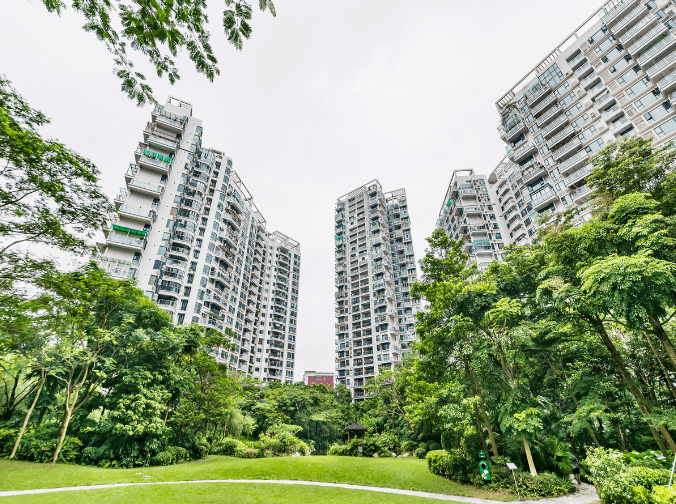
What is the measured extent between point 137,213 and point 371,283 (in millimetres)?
46779

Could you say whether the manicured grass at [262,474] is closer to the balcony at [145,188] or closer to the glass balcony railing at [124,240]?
the glass balcony railing at [124,240]

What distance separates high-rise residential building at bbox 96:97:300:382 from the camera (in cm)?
3991

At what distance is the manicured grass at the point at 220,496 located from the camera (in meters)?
10.4

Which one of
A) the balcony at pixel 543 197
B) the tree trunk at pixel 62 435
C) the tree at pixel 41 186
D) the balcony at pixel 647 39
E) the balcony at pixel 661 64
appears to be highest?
the balcony at pixel 647 39

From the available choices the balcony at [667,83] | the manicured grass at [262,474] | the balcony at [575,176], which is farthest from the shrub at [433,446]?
the balcony at [667,83]

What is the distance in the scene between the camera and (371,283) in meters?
67.6

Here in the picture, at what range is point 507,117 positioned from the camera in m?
50.4

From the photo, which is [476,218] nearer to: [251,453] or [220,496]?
[251,453]

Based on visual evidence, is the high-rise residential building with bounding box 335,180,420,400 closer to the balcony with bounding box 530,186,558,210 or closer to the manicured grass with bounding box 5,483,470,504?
the balcony with bounding box 530,186,558,210

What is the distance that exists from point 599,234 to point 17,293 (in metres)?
22.0

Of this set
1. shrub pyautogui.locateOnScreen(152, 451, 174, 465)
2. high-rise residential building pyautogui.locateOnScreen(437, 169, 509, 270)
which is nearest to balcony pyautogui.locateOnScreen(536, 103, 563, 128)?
high-rise residential building pyautogui.locateOnScreen(437, 169, 509, 270)

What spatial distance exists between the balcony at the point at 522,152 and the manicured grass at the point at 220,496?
5132 centimetres

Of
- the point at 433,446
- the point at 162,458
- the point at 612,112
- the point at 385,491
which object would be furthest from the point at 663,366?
the point at 612,112

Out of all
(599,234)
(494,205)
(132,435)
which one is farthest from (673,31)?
(132,435)
